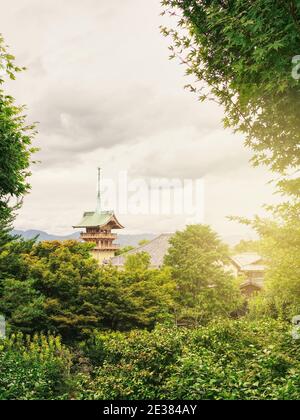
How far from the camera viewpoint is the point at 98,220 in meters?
39.0

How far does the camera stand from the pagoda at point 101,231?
38.2 metres

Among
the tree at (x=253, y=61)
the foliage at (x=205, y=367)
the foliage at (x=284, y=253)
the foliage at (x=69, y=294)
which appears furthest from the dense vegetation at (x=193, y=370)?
the foliage at (x=69, y=294)

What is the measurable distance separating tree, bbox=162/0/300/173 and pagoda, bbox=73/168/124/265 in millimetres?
31094

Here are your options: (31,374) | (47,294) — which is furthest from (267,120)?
(47,294)

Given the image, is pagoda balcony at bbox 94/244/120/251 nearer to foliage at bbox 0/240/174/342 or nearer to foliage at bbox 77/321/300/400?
foliage at bbox 0/240/174/342

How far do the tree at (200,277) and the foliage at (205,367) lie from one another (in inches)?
562

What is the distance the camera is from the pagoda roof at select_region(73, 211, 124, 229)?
38.3 meters

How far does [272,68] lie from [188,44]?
9.40 feet

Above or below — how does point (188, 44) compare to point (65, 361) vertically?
above

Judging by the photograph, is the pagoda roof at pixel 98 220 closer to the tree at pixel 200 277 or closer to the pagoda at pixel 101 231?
the pagoda at pixel 101 231

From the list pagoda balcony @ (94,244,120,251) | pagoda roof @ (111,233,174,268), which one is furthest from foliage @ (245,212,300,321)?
pagoda balcony @ (94,244,120,251)

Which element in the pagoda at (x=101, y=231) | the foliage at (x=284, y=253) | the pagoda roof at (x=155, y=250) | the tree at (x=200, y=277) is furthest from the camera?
the pagoda at (x=101, y=231)

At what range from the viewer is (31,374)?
8.25 metres
